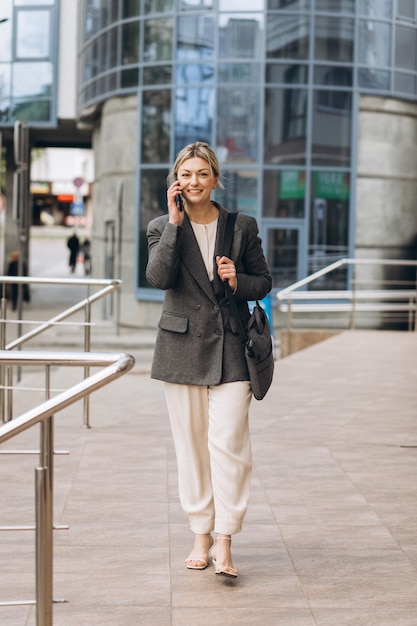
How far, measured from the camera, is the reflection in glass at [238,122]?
936 inches

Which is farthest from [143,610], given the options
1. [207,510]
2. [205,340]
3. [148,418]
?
[148,418]

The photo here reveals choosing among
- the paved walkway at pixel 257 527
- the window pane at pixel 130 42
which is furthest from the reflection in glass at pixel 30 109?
the paved walkway at pixel 257 527

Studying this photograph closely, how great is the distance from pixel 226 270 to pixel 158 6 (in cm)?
2057

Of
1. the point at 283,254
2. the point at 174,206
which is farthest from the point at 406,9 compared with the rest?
the point at 174,206

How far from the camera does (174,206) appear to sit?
4863 millimetres

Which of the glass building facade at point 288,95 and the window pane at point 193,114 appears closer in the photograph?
the glass building facade at point 288,95

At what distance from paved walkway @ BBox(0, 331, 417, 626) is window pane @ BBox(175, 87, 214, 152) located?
47.0 feet

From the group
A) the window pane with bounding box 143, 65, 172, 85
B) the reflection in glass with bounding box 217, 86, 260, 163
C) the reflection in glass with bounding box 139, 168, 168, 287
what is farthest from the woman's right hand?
the window pane with bounding box 143, 65, 172, 85

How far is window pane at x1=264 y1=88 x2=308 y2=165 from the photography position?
23734 mm

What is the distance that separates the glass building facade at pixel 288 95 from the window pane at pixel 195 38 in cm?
2

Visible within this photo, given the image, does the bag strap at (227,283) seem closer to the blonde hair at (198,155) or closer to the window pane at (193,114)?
the blonde hair at (198,155)

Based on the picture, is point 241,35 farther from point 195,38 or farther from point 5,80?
point 5,80

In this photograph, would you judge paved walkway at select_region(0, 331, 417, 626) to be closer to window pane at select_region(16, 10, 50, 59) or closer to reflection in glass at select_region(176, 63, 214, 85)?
reflection in glass at select_region(176, 63, 214, 85)

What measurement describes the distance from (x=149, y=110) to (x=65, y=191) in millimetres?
67281
